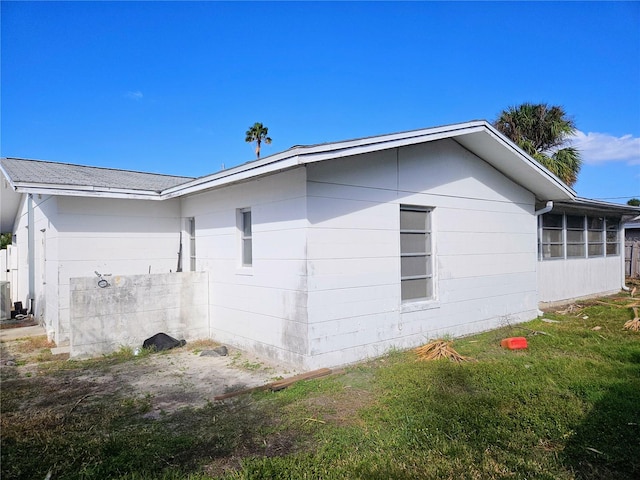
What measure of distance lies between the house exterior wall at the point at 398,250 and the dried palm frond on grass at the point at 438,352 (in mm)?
459

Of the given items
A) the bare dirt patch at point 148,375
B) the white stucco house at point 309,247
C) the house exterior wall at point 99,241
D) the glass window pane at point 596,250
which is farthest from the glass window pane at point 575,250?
the house exterior wall at point 99,241

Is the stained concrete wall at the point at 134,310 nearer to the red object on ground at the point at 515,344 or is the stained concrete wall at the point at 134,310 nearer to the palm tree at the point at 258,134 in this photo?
the red object on ground at the point at 515,344

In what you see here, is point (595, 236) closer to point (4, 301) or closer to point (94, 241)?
point (94, 241)

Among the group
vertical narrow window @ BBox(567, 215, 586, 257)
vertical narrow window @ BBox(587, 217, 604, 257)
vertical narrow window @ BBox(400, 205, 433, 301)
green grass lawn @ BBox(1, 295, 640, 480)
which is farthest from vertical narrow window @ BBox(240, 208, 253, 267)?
vertical narrow window @ BBox(587, 217, 604, 257)

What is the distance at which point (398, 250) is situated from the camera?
6953 millimetres

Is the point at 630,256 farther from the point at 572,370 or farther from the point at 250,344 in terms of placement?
the point at 250,344

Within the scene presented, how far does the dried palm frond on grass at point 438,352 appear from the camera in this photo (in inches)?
248

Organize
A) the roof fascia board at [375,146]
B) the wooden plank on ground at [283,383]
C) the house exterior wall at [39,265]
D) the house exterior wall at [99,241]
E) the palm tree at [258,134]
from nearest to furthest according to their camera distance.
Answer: the wooden plank on ground at [283,383] → the roof fascia board at [375,146] → the house exterior wall at [99,241] → the house exterior wall at [39,265] → the palm tree at [258,134]

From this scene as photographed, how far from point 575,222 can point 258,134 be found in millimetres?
21177

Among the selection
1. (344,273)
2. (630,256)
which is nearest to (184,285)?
(344,273)

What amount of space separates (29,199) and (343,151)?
32.2 feet

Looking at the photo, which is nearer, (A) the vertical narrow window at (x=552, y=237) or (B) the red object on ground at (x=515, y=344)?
(B) the red object on ground at (x=515, y=344)

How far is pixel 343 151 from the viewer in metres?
5.64

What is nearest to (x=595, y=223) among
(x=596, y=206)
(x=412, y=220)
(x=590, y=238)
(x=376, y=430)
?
(x=590, y=238)
